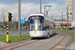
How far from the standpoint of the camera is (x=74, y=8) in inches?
1197

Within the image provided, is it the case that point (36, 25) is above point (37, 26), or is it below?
above

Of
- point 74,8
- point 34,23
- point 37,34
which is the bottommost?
point 37,34

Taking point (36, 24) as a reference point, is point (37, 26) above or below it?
below

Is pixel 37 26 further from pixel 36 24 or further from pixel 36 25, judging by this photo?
pixel 36 24

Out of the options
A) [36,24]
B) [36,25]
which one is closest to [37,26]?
[36,25]

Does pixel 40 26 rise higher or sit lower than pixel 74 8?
lower

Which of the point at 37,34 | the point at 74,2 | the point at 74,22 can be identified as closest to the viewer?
the point at 37,34

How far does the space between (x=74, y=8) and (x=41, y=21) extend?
13.2 meters

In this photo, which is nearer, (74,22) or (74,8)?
(74,8)

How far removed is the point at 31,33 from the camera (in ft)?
64.7

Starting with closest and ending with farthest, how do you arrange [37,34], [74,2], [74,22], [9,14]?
[9,14], [37,34], [74,2], [74,22]

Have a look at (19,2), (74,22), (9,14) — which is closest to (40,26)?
(19,2)

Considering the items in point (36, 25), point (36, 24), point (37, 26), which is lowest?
point (37, 26)

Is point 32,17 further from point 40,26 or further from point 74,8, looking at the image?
point 74,8
